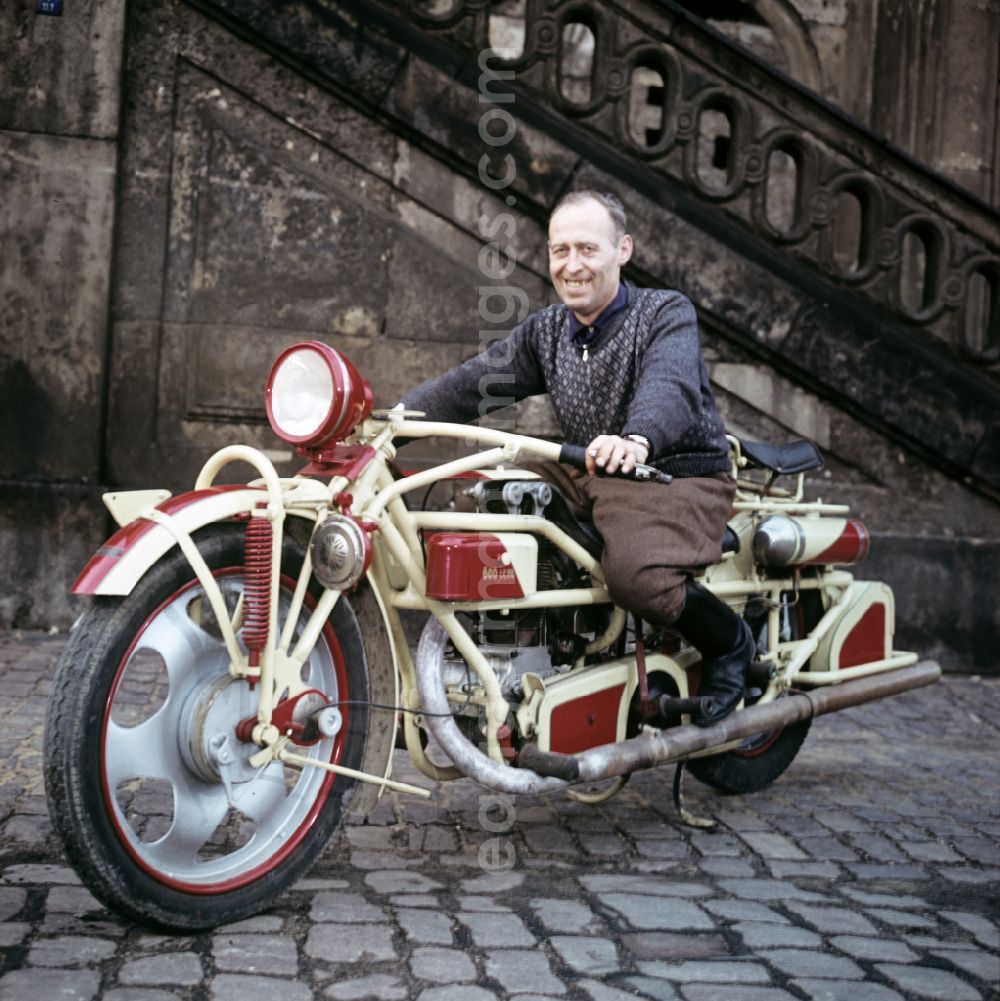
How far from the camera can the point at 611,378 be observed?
3.79m

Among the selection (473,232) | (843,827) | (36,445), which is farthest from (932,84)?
(843,827)

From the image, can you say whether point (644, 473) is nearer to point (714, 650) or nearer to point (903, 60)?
point (714, 650)

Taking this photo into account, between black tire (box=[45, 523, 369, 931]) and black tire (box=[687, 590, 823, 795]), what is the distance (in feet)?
5.08

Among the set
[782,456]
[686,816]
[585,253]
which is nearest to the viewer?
[585,253]

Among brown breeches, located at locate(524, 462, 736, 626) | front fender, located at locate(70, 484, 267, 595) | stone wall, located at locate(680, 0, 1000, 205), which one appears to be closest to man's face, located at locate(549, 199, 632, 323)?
brown breeches, located at locate(524, 462, 736, 626)

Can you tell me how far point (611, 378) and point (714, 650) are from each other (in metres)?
0.82

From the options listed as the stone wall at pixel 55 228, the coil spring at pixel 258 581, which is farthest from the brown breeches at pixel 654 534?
the stone wall at pixel 55 228

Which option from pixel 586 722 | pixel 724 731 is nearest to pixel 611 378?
pixel 586 722

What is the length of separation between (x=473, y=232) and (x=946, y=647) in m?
3.26

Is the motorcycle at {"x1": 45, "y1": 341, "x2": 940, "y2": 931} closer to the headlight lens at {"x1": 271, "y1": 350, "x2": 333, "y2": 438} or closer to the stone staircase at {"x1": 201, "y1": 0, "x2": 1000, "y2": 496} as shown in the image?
the headlight lens at {"x1": 271, "y1": 350, "x2": 333, "y2": 438}

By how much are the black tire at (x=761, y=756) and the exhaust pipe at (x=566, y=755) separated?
1.04ft

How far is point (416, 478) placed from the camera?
127 inches

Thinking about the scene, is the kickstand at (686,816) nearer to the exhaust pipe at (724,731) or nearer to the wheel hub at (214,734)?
the exhaust pipe at (724,731)

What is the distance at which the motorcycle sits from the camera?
9.13ft
